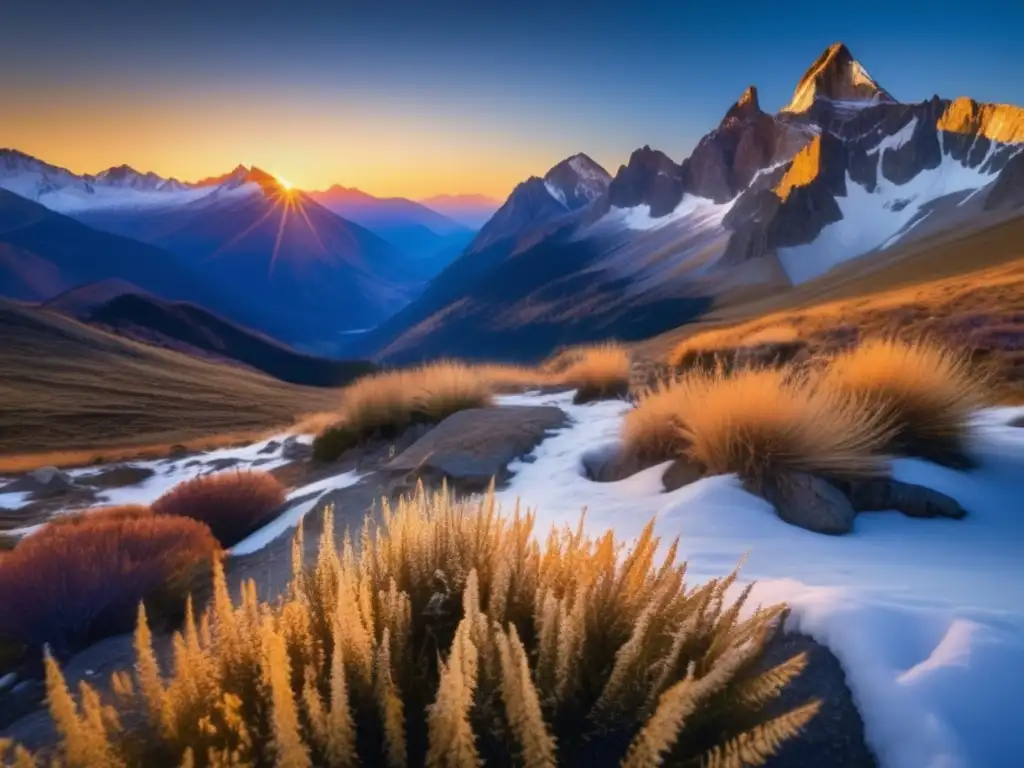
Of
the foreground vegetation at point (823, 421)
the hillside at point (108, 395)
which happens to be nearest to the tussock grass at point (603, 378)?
the foreground vegetation at point (823, 421)

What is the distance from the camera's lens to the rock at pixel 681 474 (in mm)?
4996

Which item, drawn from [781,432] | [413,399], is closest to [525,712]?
[781,432]

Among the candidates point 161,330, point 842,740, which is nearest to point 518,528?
point 842,740

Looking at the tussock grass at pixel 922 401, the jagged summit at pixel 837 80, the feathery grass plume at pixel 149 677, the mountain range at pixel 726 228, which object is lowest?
the feathery grass plume at pixel 149 677

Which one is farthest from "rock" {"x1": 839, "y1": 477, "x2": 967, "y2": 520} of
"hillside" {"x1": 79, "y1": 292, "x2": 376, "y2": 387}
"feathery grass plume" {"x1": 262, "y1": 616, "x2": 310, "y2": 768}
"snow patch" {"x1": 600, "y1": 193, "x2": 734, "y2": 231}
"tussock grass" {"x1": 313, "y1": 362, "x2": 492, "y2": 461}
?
"snow patch" {"x1": 600, "y1": 193, "x2": 734, "y2": 231}

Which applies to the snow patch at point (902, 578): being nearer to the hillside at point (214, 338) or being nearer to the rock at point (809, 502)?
the rock at point (809, 502)

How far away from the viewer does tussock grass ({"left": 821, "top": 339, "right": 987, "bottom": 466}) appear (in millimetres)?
5105

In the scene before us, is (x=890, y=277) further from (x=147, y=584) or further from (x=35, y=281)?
(x=35, y=281)

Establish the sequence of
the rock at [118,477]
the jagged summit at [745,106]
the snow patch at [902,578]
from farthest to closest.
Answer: the jagged summit at [745,106], the rock at [118,477], the snow patch at [902,578]

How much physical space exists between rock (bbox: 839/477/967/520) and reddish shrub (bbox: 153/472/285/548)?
18.6 feet

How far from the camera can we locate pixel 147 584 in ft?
14.9

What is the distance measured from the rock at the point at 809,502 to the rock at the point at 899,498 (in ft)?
0.44

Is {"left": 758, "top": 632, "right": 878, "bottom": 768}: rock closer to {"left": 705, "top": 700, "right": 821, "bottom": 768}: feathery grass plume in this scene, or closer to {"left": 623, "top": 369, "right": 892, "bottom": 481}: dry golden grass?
{"left": 705, "top": 700, "right": 821, "bottom": 768}: feathery grass plume

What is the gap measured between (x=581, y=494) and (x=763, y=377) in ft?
6.37
